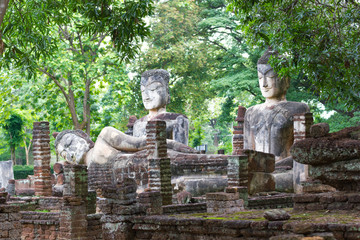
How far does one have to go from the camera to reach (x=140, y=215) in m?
9.89

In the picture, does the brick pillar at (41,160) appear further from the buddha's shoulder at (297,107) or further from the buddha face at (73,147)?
the buddha's shoulder at (297,107)

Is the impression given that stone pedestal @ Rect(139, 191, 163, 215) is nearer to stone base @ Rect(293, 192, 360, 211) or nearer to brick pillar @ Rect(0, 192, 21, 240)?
brick pillar @ Rect(0, 192, 21, 240)

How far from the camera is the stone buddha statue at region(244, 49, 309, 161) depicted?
1766 cm

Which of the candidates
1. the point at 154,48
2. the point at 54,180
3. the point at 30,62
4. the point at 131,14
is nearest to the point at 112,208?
the point at 131,14

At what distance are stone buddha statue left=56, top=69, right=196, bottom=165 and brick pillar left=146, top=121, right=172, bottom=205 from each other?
311 cm

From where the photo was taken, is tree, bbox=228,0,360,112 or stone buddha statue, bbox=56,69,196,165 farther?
stone buddha statue, bbox=56,69,196,165

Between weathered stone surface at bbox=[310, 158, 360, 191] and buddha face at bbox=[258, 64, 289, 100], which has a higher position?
buddha face at bbox=[258, 64, 289, 100]

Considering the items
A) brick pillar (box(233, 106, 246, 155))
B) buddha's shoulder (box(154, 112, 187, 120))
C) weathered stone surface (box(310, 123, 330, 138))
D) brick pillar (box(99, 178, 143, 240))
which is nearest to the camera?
weathered stone surface (box(310, 123, 330, 138))

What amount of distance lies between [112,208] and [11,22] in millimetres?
6458

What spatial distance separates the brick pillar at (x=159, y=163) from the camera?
13664mm

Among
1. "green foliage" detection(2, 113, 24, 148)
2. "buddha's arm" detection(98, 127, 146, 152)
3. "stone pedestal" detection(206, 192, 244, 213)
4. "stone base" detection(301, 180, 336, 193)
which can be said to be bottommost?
"stone pedestal" detection(206, 192, 244, 213)

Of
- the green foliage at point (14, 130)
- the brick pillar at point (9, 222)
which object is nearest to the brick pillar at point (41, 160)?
the brick pillar at point (9, 222)

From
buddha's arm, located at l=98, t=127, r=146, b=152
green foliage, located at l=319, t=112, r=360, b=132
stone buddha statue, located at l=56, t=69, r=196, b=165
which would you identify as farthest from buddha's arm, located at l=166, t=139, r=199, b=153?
green foliage, located at l=319, t=112, r=360, b=132

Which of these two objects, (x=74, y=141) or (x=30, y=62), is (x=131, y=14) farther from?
(x=74, y=141)
